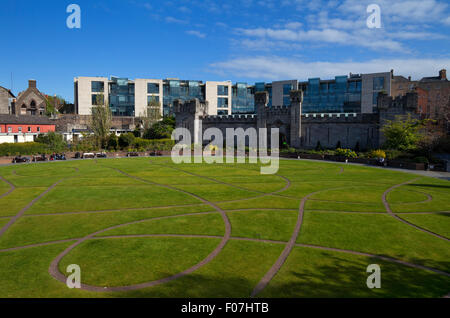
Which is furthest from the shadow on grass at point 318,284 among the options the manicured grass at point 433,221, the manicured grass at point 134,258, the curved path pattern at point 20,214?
the curved path pattern at point 20,214

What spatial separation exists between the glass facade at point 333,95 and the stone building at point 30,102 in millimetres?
79273

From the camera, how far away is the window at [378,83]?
A: 8188 cm

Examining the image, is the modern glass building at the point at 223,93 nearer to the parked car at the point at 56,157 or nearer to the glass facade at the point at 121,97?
the glass facade at the point at 121,97

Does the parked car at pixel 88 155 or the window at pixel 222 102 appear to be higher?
the window at pixel 222 102

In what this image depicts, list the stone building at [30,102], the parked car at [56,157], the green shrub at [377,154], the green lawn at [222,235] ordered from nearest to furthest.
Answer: the green lawn at [222,235]
the green shrub at [377,154]
the parked car at [56,157]
the stone building at [30,102]

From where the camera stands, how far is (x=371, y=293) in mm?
9320

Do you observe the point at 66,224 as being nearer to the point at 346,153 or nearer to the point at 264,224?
the point at 264,224

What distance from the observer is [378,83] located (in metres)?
82.4

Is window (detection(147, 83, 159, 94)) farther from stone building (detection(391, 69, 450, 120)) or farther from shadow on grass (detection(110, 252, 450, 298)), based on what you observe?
shadow on grass (detection(110, 252, 450, 298))

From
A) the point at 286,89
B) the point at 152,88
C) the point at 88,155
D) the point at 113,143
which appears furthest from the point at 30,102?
the point at 286,89

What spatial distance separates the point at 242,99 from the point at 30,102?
6576 centimetres

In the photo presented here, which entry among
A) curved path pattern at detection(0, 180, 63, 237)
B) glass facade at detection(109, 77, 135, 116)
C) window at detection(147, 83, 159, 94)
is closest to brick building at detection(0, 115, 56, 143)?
glass facade at detection(109, 77, 135, 116)

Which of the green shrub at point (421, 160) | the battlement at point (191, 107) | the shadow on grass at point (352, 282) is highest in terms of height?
A: the battlement at point (191, 107)
